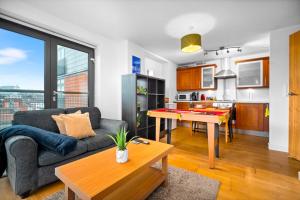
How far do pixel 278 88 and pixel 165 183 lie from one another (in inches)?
115

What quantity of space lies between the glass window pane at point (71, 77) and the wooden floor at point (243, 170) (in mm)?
1410

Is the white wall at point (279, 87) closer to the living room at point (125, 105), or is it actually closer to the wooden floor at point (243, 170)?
the living room at point (125, 105)

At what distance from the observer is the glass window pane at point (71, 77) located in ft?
8.25

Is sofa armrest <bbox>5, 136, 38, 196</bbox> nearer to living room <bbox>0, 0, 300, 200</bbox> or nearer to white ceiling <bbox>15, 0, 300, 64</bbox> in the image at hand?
living room <bbox>0, 0, 300, 200</bbox>

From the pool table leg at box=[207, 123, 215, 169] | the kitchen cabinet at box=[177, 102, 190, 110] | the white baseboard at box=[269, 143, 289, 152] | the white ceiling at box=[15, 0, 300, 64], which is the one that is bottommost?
the white baseboard at box=[269, 143, 289, 152]

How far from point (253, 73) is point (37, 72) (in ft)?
17.4

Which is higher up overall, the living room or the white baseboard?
the living room

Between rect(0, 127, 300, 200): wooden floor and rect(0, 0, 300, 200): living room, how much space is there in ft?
0.06

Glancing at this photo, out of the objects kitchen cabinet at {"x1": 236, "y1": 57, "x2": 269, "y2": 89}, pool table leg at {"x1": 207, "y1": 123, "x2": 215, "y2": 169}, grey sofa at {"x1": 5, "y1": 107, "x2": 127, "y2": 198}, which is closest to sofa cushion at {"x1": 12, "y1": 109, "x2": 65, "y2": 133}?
grey sofa at {"x1": 5, "y1": 107, "x2": 127, "y2": 198}

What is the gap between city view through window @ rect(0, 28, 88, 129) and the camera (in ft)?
6.47

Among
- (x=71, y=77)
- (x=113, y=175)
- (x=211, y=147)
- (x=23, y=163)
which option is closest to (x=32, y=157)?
(x=23, y=163)

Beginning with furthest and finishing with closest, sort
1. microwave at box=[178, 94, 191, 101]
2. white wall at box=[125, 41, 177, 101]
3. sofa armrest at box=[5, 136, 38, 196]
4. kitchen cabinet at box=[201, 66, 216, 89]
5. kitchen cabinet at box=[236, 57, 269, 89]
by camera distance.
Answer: microwave at box=[178, 94, 191, 101]
kitchen cabinet at box=[201, 66, 216, 89]
white wall at box=[125, 41, 177, 101]
kitchen cabinet at box=[236, 57, 269, 89]
sofa armrest at box=[5, 136, 38, 196]

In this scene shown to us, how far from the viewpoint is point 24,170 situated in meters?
1.36

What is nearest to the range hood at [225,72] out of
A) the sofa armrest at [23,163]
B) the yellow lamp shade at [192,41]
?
the yellow lamp shade at [192,41]
